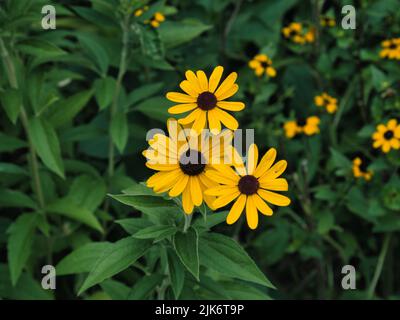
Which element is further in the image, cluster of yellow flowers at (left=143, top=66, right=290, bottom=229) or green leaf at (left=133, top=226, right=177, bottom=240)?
green leaf at (left=133, top=226, right=177, bottom=240)

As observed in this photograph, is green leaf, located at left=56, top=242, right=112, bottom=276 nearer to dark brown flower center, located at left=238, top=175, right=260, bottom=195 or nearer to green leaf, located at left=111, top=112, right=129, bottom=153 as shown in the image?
green leaf, located at left=111, top=112, right=129, bottom=153

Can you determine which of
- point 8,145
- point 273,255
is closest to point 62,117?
point 8,145

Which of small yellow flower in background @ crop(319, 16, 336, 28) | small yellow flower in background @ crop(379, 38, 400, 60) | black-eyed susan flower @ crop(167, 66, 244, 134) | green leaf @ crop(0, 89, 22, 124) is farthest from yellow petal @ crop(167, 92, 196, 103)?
small yellow flower in background @ crop(319, 16, 336, 28)

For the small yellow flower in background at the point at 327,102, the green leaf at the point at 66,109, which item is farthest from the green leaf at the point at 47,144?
the small yellow flower in background at the point at 327,102

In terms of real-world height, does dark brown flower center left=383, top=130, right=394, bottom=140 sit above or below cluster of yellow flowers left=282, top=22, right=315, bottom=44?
below

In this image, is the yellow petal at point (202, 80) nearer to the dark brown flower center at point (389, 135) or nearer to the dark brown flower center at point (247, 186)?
the dark brown flower center at point (247, 186)

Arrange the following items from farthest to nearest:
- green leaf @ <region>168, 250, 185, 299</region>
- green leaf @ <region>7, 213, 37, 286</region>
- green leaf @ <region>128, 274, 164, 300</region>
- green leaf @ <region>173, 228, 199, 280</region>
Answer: green leaf @ <region>7, 213, 37, 286</region> < green leaf @ <region>128, 274, 164, 300</region> < green leaf @ <region>168, 250, 185, 299</region> < green leaf @ <region>173, 228, 199, 280</region>

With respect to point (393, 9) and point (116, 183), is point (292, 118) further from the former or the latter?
point (116, 183)
